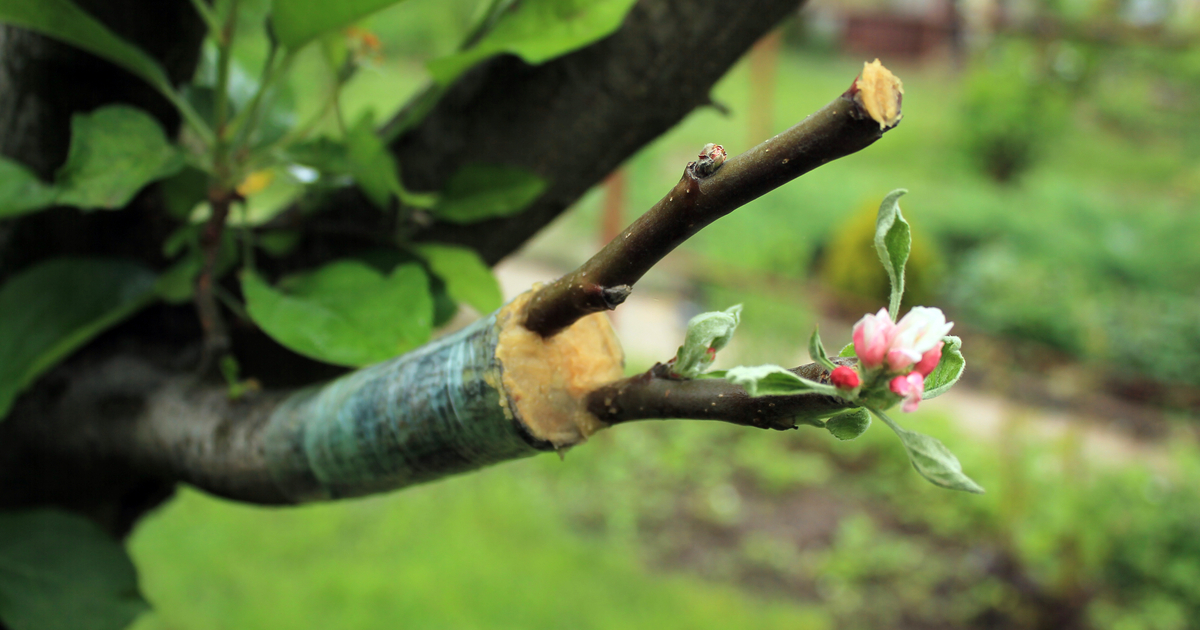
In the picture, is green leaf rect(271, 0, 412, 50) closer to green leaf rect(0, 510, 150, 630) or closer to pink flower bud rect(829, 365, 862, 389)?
pink flower bud rect(829, 365, 862, 389)

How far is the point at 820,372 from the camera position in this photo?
1.53 ft

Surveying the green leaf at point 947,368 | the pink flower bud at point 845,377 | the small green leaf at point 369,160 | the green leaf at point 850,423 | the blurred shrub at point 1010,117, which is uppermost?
the small green leaf at point 369,160

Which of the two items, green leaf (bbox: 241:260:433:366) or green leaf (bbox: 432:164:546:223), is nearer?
green leaf (bbox: 241:260:433:366)

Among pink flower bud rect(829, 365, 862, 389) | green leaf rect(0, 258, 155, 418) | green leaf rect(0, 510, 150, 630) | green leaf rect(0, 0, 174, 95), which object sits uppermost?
green leaf rect(0, 0, 174, 95)

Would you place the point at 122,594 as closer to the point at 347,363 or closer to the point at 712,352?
the point at 347,363

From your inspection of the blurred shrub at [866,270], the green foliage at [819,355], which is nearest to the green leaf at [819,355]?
the green foliage at [819,355]

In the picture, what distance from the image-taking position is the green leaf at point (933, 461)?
16.9 inches

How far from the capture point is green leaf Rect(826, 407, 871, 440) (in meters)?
0.46

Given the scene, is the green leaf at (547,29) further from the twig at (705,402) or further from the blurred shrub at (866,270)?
the blurred shrub at (866,270)

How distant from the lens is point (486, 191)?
2.89ft

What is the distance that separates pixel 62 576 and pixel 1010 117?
9.81 metres

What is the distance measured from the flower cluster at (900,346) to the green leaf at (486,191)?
19.6 inches

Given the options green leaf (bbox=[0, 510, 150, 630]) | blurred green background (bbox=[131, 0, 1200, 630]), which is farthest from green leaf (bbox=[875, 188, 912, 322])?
green leaf (bbox=[0, 510, 150, 630])

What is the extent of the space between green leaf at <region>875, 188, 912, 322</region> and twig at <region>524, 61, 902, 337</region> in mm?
51
